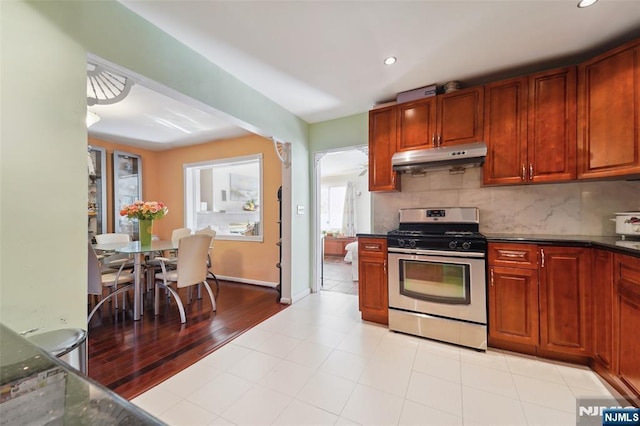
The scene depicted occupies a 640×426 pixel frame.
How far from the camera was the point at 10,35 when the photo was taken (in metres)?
1.18

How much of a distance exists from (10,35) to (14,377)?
1556 millimetres

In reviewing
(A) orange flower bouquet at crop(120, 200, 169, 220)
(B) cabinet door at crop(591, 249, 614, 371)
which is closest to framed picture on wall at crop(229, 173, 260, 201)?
(A) orange flower bouquet at crop(120, 200, 169, 220)

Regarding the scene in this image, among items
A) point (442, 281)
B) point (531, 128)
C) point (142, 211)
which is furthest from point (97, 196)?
point (531, 128)

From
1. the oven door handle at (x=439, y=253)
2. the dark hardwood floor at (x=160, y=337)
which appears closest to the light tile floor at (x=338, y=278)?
the dark hardwood floor at (x=160, y=337)

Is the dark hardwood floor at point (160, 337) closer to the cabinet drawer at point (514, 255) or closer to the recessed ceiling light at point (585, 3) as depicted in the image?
the cabinet drawer at point (514, 255)

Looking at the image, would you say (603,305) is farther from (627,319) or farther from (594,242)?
(594,242)

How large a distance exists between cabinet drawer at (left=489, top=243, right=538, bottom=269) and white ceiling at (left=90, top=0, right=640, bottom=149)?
162 cm

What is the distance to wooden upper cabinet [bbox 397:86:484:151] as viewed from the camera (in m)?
2.43

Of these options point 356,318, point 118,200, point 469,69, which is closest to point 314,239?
point 356,318

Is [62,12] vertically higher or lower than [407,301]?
higher

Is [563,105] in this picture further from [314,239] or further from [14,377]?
[14,377]

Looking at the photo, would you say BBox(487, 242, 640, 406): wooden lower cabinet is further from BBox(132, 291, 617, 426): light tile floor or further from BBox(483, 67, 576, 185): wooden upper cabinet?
BBox(483, 67, 576, 185): wooden upper cabinet

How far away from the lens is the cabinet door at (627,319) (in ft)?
4.83

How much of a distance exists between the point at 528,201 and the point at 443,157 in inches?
38.2
